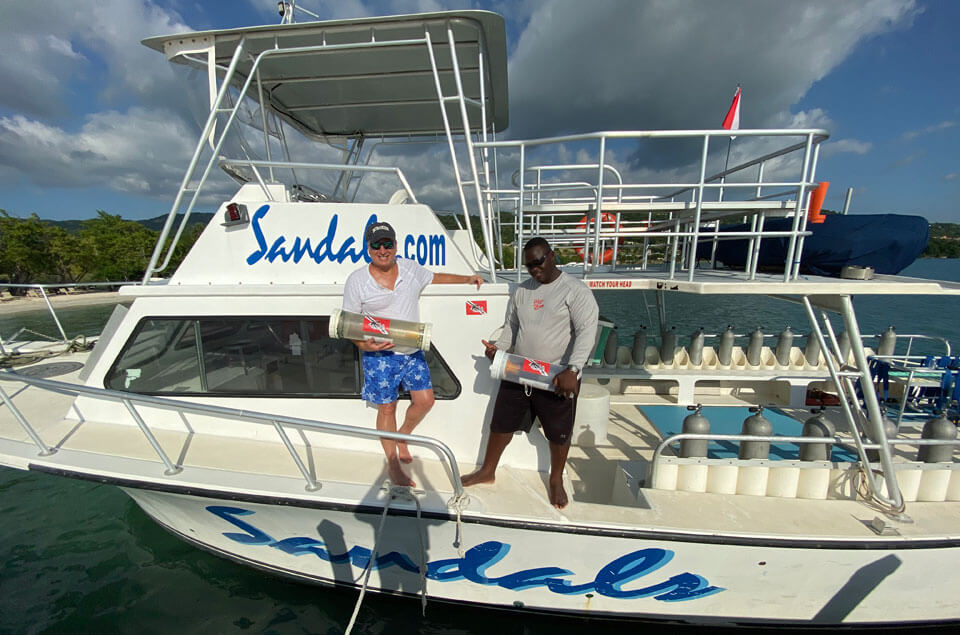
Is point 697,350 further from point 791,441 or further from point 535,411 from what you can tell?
point 535,411

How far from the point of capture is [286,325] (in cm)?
292

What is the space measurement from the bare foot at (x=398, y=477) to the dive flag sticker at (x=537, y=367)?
44.1 inches

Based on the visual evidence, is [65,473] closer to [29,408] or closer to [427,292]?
[29,408]

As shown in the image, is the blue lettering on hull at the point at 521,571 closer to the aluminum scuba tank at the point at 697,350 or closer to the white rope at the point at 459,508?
the white rope at the point at 459,508

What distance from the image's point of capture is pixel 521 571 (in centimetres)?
249

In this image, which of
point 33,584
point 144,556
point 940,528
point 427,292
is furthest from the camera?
point 144,556

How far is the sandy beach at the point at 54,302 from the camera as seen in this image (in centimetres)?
2653

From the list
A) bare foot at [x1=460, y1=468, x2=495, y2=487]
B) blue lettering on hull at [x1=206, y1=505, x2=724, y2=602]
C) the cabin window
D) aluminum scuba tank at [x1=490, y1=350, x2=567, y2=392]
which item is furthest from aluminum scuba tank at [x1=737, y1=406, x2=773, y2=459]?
the cabin window

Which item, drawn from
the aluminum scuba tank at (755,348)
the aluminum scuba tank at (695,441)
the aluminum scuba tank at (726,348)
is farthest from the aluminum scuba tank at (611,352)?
the aluminum scuba tank at (695,441)

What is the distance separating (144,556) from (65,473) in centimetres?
153

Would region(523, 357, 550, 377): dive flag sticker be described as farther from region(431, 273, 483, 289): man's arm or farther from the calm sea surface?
the calm sea surface

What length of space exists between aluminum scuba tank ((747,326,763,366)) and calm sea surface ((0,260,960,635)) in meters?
3.07

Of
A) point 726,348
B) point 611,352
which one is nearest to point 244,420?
point 611,352

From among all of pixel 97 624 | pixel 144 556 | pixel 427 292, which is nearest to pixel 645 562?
pixel 427 292
